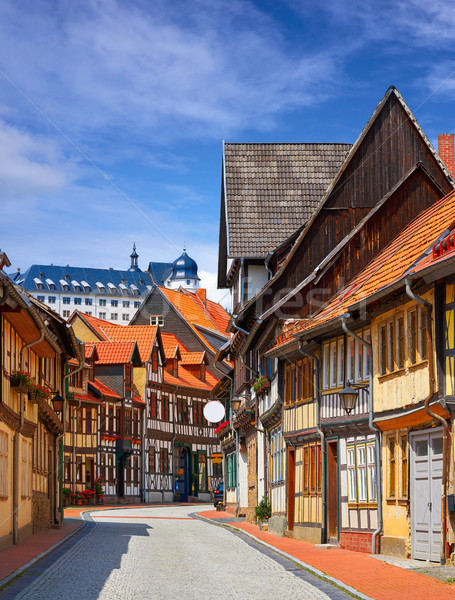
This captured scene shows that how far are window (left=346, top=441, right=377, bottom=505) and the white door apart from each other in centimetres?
239

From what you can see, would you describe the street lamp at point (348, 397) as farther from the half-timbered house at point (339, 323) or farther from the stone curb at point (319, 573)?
the stone curb at point (319, 573)

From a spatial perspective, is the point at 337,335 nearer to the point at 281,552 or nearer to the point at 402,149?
the point at 281,552

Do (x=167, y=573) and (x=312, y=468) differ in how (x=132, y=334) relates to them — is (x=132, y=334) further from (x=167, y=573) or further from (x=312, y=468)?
(x=167, y=573)

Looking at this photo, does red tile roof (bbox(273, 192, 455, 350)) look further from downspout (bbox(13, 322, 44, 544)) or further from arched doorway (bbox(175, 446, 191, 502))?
arched doorway (bbox(175, 446, 191, 502))

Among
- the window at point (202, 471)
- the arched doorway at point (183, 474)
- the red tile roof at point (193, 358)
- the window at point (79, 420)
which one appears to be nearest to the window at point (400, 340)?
the window at point (79, 420)

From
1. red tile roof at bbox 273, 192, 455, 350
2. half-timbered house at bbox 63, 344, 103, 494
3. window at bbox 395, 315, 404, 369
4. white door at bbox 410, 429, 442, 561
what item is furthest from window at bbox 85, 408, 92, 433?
white door at bbox 410, 429, 442, 561

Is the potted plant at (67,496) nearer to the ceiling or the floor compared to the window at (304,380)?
nearer to the floor

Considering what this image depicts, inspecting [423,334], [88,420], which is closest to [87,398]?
[88,420]

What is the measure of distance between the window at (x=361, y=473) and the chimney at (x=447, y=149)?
14.2 meters

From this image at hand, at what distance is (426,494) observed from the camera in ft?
54.3

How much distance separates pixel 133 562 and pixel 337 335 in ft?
23.3

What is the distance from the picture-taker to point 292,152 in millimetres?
32062

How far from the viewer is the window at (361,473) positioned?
19.6m

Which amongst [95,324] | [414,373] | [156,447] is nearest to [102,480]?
[156,447]
